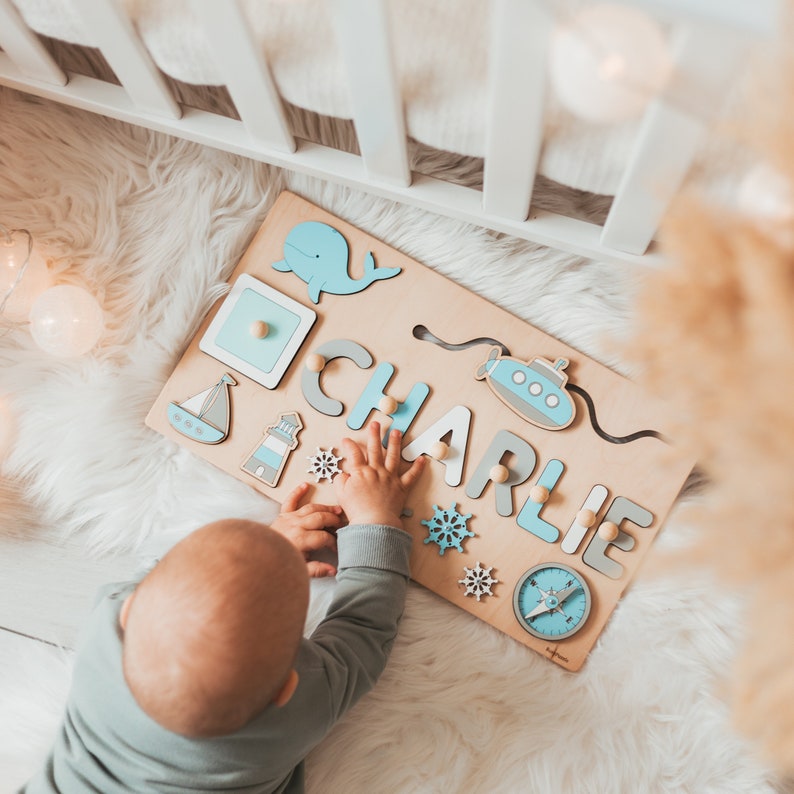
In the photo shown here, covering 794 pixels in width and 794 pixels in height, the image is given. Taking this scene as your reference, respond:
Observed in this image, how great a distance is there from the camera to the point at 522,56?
546mm

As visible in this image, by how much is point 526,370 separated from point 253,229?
1.39ft

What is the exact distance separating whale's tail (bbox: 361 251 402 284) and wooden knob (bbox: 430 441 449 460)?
233mm

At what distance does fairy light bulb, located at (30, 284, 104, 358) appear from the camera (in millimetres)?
935

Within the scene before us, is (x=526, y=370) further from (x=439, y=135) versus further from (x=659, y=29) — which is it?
(x=659, y=29)

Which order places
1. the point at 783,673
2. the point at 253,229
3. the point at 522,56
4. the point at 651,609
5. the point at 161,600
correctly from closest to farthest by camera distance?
the point at 783,673 → the point at 522,56 → the point at 161,600 → the point at 651,609 → the point at 253,229

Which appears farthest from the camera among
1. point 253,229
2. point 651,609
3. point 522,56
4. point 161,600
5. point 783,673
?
point 253,229

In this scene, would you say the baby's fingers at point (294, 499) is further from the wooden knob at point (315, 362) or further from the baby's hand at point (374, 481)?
the wooden knob at point (315, 362)

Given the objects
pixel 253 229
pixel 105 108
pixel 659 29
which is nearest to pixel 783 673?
pixel 659 29

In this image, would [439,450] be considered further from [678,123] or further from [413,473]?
[678,123]

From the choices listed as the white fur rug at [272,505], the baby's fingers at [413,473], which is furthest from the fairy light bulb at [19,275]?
the baby's fingers at [413,473]

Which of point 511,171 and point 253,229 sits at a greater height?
point 511,171

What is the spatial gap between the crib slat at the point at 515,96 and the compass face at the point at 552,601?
45cm

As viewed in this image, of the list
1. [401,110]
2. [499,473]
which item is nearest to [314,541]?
[499,473]

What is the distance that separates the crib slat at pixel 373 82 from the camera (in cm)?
57
